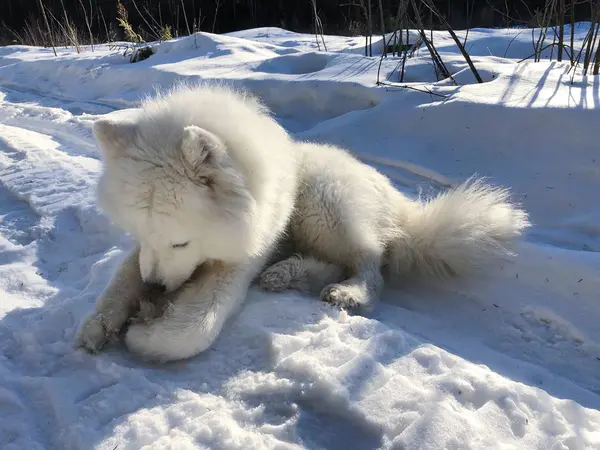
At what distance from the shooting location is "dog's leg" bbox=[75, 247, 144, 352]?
207 cm

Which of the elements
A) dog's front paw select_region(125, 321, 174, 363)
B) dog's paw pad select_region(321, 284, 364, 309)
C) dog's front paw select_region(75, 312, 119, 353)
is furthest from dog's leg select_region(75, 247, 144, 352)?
dog's paw pad select_region(321, 284, 364, 309)

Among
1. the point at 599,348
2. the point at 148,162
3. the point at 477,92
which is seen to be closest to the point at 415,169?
the point at 477,92

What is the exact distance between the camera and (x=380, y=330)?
7.30 feet

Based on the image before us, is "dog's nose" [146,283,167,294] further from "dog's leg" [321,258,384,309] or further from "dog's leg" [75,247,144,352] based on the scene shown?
"dog's leg" [321,258,384,309]

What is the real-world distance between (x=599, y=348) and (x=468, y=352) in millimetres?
630

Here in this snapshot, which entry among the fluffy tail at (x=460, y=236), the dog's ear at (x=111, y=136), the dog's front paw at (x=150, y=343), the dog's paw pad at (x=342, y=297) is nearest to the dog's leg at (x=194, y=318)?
the dog's front paw at (x=150, y=343)

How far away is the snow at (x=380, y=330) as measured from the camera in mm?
1682

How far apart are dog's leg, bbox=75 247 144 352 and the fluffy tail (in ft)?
5.02

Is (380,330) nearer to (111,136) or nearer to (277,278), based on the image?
(277,278)

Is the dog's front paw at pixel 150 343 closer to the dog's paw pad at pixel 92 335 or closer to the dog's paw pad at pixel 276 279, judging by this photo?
the dog's paw pad at pixel 92 335

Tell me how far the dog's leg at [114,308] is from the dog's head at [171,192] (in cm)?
17

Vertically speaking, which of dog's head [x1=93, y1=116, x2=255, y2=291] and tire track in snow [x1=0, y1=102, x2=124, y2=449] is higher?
dog's head [x1=93, y1=116, x2=255, y2=291]

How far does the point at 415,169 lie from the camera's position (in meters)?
4.36

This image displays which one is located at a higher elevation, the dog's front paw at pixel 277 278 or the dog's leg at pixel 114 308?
the dog's leg at pixel 114 308
